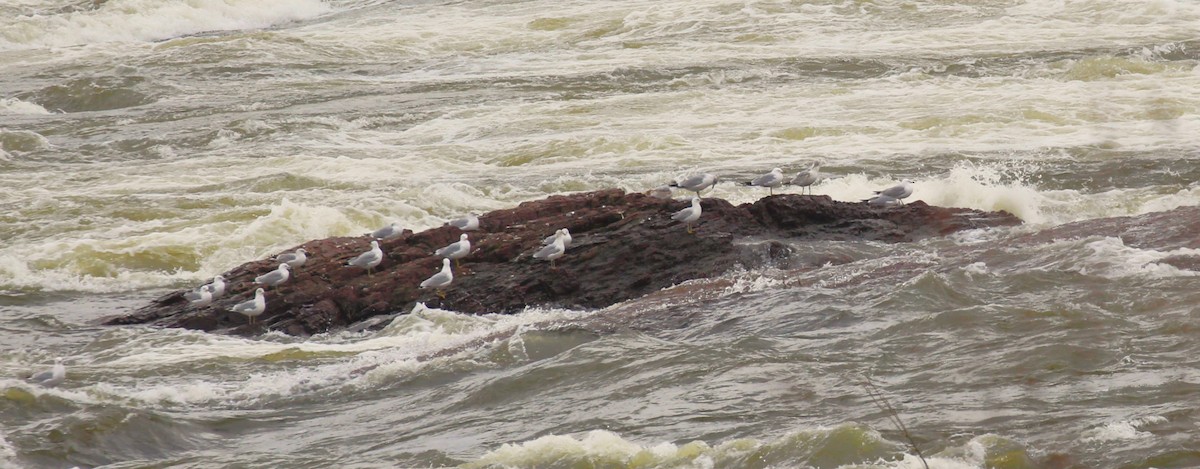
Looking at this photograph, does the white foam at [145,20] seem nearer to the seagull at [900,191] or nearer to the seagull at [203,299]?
the seagull at [203,299]

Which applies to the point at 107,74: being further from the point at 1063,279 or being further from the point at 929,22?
the point at 1063,279

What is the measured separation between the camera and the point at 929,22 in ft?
84.2

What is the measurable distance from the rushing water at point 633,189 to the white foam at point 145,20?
2384 mm

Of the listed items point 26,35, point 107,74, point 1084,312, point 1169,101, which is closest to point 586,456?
point 1084,312

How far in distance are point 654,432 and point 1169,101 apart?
41.1ft

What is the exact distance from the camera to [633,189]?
14586 mm

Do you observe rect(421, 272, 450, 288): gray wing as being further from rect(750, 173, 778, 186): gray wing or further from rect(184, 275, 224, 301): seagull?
rect(750, 173, 778, 186): gray wing

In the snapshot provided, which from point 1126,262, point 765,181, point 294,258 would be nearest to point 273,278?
point 294,258

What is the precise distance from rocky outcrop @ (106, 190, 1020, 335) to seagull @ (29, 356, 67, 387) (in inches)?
60.3

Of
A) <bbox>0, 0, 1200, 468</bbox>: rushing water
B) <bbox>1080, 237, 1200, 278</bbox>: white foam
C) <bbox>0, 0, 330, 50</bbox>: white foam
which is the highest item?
<bbox>1080, 237, 1200, 278</bbox>: white foam

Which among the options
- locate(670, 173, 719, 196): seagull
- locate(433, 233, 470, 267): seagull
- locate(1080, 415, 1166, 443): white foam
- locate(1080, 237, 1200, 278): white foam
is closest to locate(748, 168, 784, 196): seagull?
locate(670, 173, 719, 196): seagull

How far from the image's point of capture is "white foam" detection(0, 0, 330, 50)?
32.5 meters

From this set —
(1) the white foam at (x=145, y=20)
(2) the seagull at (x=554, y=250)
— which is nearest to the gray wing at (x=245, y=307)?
(2) the seagull at (x=554, y=250)

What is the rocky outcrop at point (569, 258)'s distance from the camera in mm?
9883
